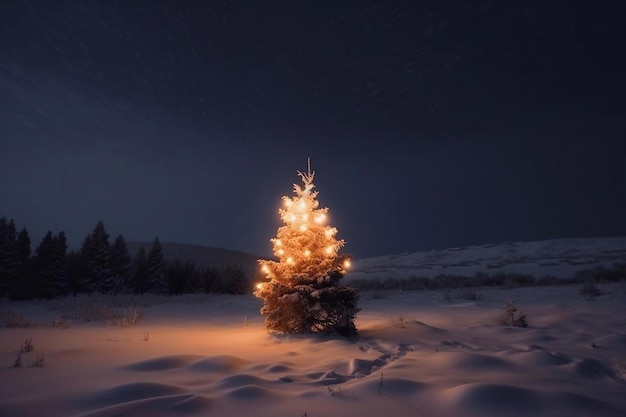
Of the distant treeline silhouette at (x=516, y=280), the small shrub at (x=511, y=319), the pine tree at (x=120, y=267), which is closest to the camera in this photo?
the small shrub at (x=511, y=319)

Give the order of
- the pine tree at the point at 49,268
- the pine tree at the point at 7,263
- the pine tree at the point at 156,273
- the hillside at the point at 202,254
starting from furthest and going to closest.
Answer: the hillside at the point at 202,254
the pine tree at the point at 156,273
the pine tree at the point at 49,268
the pine tree at the point at 7,263

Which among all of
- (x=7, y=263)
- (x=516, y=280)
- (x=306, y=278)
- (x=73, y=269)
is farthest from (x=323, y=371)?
(x=73, y=269)

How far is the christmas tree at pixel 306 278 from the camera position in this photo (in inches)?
337

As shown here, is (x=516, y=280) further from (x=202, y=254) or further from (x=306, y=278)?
(x=202, y=254)

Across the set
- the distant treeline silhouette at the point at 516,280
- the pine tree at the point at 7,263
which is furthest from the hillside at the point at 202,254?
the distant treeline silhouette at the point at 516,280

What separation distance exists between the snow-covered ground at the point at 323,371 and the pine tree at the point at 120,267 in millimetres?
33290

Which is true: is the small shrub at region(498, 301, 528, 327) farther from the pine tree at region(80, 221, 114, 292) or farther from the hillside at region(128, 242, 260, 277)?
the hillside at region(128, 242, 260, 277)

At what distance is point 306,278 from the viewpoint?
8.79 metres

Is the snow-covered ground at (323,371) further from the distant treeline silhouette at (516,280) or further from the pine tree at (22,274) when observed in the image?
the pine tree at (22,274)

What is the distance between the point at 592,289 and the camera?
47.6ft

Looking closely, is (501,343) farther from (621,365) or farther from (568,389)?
(568,389)

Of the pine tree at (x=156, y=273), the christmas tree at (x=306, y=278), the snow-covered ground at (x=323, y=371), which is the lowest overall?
the snow-covered ground at (x=323, y=371)

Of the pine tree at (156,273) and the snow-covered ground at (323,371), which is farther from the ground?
the pine tree at (156,273)

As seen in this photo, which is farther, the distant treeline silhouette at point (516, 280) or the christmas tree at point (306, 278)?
the distant treeline silhouette at point (516, 280)
